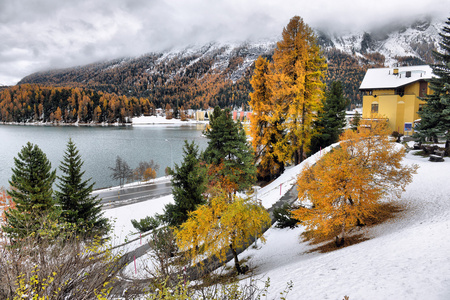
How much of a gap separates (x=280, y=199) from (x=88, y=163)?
179 feet

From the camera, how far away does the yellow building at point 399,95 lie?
37656mm

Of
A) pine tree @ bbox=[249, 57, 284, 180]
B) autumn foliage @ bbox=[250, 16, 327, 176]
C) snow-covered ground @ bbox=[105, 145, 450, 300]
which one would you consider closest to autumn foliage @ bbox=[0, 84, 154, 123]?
pine tree @ bbox=[249, 57, 284, 180]

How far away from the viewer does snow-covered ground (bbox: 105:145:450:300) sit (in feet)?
24.4

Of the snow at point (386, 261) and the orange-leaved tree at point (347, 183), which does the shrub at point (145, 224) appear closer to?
the snow at point (386, 261)

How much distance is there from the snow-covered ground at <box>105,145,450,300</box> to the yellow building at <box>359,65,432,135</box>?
23904mm

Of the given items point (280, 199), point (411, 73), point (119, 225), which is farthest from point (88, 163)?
point (411, 73)

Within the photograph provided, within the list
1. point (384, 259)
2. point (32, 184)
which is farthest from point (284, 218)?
point (32, 184)

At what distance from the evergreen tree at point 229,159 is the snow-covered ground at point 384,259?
7.81 metres

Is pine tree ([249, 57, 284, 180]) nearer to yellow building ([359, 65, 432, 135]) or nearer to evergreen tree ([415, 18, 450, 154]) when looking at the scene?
evergreen tree ([415, 18, 450, 154])

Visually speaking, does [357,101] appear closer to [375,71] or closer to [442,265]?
[375,71]

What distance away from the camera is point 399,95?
38812 mm

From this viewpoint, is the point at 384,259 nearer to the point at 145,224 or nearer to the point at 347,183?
the point at 347,183

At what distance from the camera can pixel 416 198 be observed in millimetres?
15984

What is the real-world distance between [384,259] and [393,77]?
42.3 meters
